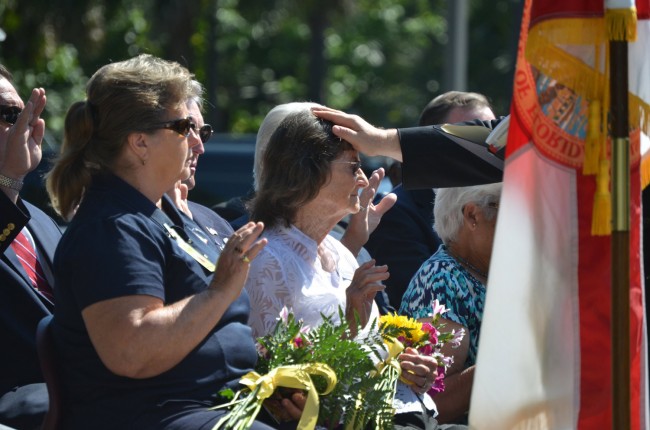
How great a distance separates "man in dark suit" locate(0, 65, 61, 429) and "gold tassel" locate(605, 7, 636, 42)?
2.09m

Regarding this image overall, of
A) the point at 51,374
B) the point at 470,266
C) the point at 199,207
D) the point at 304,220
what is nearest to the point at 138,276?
the point at 51,374

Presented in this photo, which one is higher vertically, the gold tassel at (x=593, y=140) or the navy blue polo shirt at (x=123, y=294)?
the gold tassel at (x=593, y=140)

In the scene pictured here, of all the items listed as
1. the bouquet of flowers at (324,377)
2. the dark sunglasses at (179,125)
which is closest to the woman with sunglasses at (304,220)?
the bouquet of flowers at (324,377)

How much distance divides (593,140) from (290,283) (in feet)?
4.40

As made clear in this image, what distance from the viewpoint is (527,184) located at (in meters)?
3.19

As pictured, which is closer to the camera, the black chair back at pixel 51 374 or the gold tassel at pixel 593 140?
the gold tassel at pixel 593 140

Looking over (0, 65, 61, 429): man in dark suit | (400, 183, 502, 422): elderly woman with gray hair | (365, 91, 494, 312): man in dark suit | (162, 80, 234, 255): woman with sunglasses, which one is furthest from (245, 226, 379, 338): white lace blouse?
(365, 91, 494, 312): man in dark suit

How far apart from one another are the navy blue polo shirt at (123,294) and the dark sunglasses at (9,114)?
3.29 feet

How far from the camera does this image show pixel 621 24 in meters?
2.95

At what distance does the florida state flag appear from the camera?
10.1 feet

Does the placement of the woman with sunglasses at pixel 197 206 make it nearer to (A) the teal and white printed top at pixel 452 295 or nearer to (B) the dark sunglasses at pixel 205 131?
(B) the dark sunglasses at pixel 205 131

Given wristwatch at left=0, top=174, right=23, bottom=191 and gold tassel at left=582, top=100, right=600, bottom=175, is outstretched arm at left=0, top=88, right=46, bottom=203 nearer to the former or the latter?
wristwatch at left=0, top=174, right=23, bottom=191

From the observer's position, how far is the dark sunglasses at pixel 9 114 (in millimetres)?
4246

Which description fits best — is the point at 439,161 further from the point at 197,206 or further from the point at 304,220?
the point at 197,206
